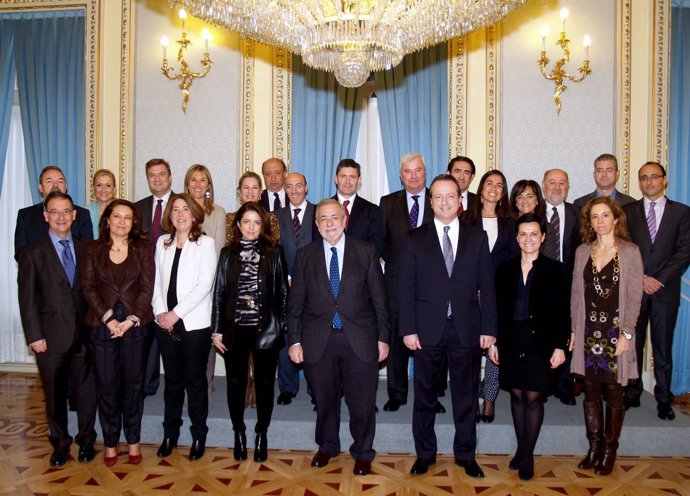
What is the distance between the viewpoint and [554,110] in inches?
203

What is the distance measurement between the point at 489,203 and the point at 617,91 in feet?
6.62

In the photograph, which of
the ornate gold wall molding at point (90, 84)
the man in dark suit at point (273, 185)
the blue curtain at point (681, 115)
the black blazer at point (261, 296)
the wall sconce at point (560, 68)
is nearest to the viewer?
the black blazer at point (261, 296)

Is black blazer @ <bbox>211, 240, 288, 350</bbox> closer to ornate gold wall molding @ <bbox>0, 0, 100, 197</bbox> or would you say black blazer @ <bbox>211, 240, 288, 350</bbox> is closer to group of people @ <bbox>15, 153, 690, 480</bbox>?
group of people @ <bbox>15, 153, 690, 480</bbox>

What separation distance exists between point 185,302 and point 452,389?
1.54m

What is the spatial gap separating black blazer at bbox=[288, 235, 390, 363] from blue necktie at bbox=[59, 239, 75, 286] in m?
1.28

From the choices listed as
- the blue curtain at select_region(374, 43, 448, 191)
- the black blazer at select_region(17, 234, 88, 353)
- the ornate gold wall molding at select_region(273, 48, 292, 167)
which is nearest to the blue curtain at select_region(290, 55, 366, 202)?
the ornate gold wall molding at select_region(273, 48, 292, 167)

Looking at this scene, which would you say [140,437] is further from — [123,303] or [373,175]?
[373,175]

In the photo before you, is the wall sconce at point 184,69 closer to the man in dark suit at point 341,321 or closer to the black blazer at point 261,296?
the black blazer at point 261,296

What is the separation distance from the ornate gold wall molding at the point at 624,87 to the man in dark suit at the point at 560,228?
1117mm

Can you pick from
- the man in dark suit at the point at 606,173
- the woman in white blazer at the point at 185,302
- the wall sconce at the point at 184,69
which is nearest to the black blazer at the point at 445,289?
the woman in white blazer at the point at 185,302

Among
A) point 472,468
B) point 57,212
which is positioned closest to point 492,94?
point 472,468

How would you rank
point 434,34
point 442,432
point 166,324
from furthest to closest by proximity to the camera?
1. point 442,432
2. point 166,324
3. point 434,34

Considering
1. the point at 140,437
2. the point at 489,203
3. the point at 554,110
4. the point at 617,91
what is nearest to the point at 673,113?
the point at 617,91

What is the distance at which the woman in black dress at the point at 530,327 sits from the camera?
10.7 ft
